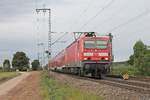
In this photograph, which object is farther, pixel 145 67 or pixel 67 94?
pixel 145 67

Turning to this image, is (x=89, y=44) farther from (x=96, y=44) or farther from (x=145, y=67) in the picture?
(x=145, y=67)

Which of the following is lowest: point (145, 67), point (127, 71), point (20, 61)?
point (127, 71)

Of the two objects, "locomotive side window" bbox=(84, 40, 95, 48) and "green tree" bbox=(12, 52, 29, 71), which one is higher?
"green tree" bbox=(12, 52, 29, 71)

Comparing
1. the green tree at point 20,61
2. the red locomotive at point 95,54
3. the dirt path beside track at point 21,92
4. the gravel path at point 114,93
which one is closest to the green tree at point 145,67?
the red locomotive at point 95,54

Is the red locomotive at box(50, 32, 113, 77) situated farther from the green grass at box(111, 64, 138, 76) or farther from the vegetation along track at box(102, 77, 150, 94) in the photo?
the green grass at box(111, 64, 138, 76)

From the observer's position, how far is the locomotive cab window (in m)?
38.8

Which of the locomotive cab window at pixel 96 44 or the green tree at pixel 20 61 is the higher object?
the green tree at pixel 20 61

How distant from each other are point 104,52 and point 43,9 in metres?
17.2

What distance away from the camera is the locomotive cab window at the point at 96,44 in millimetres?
38834

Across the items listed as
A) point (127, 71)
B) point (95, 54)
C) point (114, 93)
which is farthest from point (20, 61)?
point (114, 93)

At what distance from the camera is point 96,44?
3884cm

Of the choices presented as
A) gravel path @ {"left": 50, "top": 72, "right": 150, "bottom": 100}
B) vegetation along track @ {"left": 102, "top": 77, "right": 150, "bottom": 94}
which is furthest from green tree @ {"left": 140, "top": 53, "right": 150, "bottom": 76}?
gravel path @ {"left": 50, "top": 72, "right": 150, "bottom": 100}

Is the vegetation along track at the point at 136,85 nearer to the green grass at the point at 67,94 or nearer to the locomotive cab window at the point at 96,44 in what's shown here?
the green grass at the point at 67,94

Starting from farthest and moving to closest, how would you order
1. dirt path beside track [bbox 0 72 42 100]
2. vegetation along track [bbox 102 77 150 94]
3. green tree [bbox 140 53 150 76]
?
green tree [bbox 140 53 150 76], dirt path beside track [bbox 0 72 42 100], vegetation along track [bbox 102 77 150 94]
